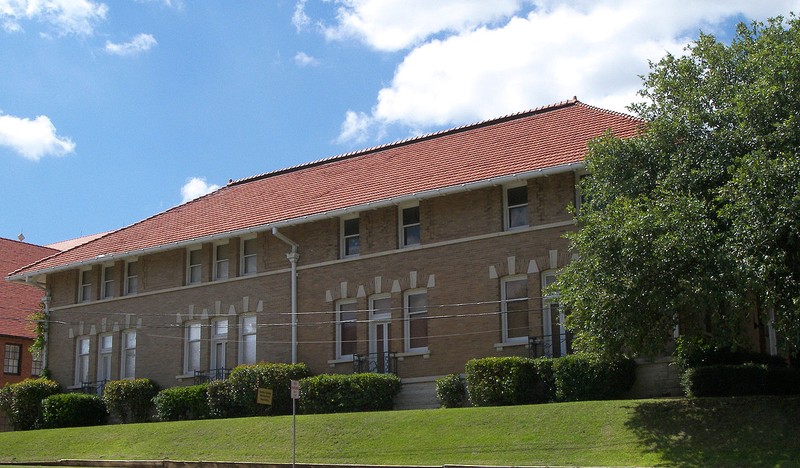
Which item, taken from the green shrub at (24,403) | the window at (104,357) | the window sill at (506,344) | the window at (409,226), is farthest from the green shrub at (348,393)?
the green shrub at (24,403)

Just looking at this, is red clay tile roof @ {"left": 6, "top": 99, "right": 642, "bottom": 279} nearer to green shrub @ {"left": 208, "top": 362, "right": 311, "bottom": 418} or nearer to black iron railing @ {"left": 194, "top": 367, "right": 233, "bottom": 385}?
black iron railing @ {"left": 194, "top": 367, "right": 233, "bottom": 385}

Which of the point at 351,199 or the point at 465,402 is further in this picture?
the point at 351,199

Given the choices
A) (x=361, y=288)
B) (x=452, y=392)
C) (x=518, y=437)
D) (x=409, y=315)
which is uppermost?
(x=361, y=288)

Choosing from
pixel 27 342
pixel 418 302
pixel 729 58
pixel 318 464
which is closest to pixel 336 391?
pixel 418 302

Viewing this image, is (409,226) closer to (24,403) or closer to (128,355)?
(128,355)

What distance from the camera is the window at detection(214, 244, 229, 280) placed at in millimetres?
35531

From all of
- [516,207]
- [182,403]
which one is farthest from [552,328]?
[182,403]

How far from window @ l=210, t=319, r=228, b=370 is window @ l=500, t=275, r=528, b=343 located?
10466 millimetres

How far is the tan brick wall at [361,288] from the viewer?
2892 cm

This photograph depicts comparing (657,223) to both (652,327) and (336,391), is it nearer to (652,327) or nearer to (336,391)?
(652,327)

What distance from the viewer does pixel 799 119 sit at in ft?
68.3

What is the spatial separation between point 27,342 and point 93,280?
8.93 meters

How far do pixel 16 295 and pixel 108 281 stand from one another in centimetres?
1117

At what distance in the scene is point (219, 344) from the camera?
115 feet
